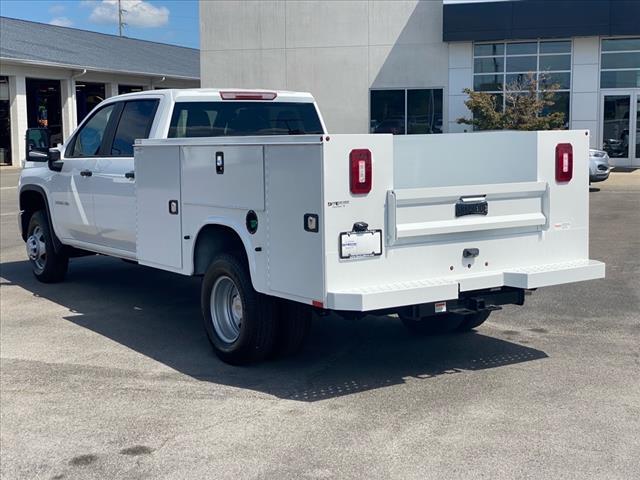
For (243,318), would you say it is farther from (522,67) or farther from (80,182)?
(522,67)

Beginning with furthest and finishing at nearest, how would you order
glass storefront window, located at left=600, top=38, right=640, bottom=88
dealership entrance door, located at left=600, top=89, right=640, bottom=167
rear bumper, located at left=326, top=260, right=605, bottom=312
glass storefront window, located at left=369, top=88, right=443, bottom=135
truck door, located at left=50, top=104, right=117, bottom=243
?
glass storefront window, located at left=369, top=88, right=443, bottom=135
dealership entrance door, located at left=600, top=89, right=640, bottom=167
glass storefront window, located at left=600, top=38, right=640, bottom=88
truck door, located at left=50, top=104, right=117, bottom=243
rear bumper, located at left=326, top=260, right=605, bottom=312

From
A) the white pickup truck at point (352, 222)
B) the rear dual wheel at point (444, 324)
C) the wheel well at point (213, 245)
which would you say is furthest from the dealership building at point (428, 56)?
the wheel well at point (213, 245)

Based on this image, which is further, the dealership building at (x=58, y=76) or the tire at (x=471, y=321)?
the dealership building at (x=58, y=76)

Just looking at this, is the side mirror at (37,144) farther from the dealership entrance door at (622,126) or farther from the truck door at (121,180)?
the dealership entrance door at (622,126)

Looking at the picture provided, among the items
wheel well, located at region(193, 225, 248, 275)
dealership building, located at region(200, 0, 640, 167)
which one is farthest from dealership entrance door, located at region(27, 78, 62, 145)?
wheel well, located at region(193, 225, 248, 275)

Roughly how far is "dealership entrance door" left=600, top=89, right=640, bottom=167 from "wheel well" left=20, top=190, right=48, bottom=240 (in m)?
22.4

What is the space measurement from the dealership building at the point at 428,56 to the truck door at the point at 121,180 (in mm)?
22044

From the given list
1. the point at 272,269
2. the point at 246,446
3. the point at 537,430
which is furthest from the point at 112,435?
the point at 537,430

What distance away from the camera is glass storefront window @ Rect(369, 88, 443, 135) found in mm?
30141

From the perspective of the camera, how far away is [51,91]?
40.4m

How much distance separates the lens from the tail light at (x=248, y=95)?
8.36 m

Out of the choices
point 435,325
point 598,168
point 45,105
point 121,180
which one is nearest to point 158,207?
point 121,180

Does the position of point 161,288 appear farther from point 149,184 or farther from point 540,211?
point 540,211

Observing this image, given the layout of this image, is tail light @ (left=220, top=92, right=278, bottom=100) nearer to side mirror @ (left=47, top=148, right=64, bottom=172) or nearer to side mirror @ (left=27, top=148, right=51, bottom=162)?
side mirror @ (left=47, top=148, right=64, bottom=172)
